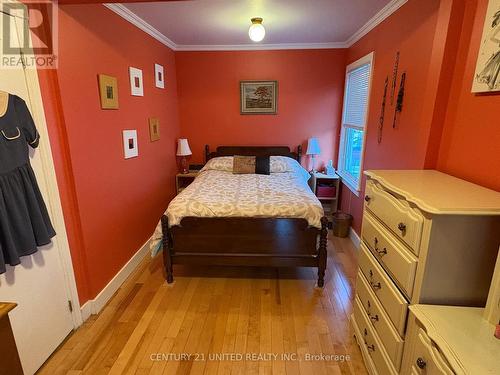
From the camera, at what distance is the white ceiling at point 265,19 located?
242 centimetres

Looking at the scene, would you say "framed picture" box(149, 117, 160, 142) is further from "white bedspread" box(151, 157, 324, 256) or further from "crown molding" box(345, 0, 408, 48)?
"crown molding" box(345, 0, 408, 48)

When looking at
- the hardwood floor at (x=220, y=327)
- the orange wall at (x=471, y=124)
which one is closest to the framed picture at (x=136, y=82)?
the hardwood floor at (x=220, y=327)

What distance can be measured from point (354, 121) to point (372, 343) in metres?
2.71

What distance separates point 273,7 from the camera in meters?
2.51

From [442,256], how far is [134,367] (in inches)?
72.0

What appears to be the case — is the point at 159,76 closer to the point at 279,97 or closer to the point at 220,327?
the point at 279,97

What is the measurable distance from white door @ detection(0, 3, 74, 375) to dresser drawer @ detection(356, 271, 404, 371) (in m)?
1.98

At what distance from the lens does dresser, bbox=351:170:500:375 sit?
107cm

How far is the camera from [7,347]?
959 mm

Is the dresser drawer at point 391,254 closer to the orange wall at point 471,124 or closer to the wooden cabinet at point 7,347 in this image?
the orange wall at point 471,124

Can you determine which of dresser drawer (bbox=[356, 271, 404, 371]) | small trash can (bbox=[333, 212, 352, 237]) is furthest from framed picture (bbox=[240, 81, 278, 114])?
dresser drawer (bbox=[356, 271, 404, 371])

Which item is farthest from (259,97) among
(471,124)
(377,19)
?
(471,124)

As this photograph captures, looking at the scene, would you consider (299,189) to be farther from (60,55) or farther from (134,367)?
(60,55)

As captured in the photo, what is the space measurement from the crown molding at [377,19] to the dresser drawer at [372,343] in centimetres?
240
